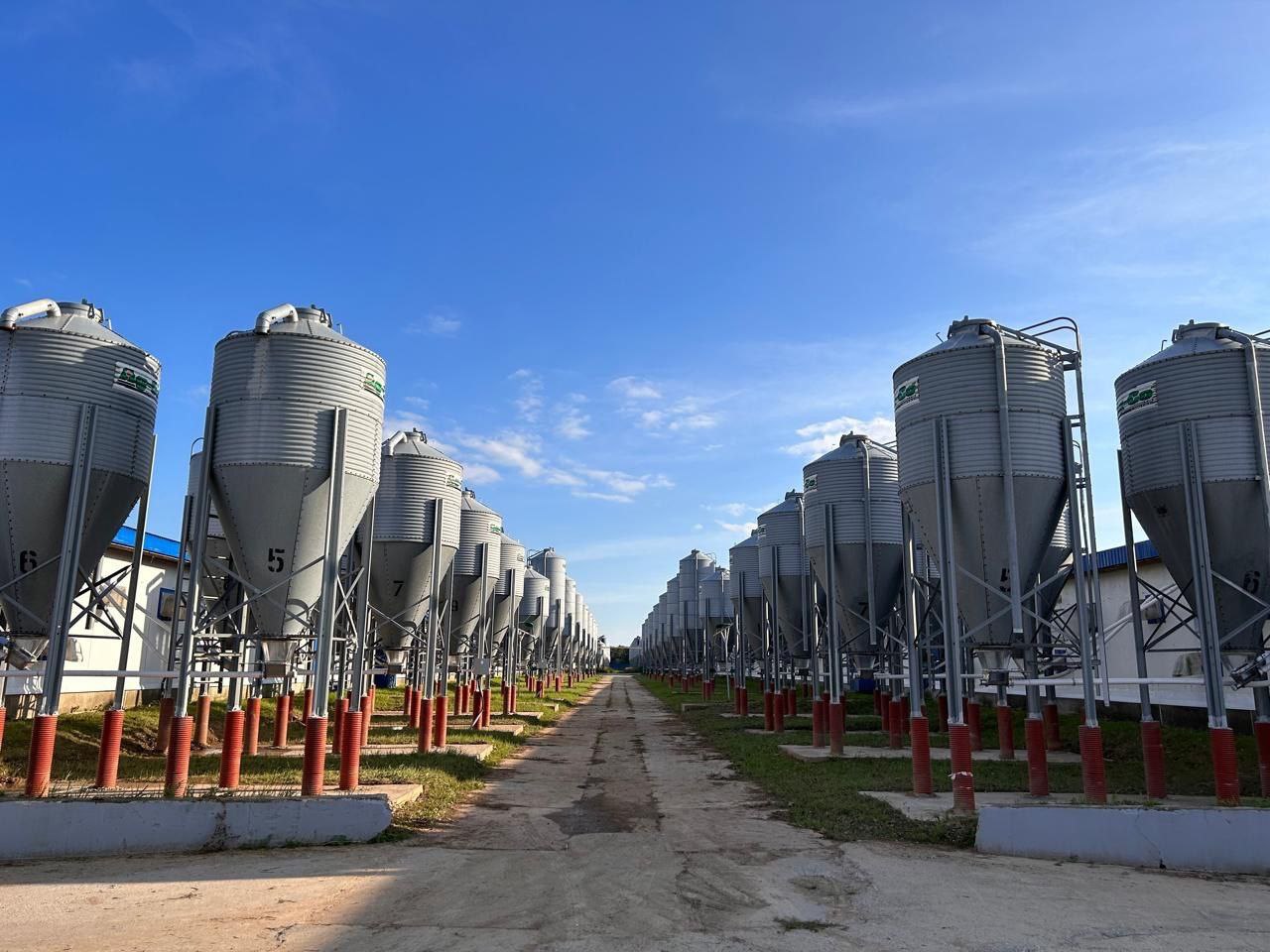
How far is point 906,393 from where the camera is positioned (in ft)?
57.3

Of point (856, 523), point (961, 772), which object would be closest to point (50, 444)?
point (961, 772)

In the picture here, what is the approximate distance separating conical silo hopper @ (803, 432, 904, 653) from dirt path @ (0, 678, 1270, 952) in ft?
37.0

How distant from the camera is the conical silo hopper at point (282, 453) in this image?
50.8ft

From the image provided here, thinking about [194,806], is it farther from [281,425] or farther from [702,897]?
[702,897]

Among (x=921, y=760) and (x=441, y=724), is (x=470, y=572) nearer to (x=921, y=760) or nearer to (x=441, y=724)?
(x=441, y=724)

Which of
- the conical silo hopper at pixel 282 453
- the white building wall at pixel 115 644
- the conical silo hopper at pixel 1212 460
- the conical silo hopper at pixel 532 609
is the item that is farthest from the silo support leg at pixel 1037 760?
the conical silo hopper at pixel 532 609

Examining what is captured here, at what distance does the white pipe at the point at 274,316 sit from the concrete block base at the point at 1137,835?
14096 millimetres

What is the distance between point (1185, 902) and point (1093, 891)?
0.91m

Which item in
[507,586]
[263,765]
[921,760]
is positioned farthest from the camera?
[507,586]

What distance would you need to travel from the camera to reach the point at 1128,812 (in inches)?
474

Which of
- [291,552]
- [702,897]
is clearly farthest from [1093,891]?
[291,552]

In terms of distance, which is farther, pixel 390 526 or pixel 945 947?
pixel 390 526

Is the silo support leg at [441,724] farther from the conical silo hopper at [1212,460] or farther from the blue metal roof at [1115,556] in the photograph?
the blue metal roof at [1115,556]

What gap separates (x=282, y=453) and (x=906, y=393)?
38.2ft
